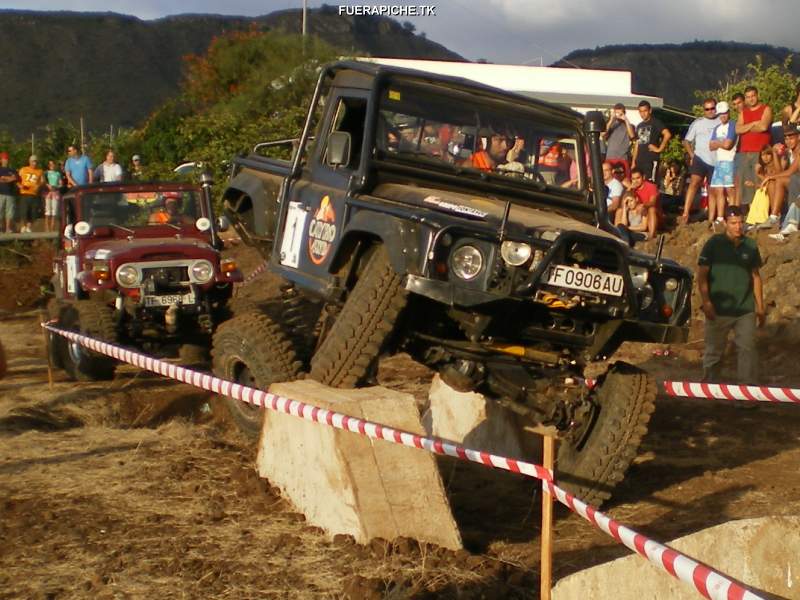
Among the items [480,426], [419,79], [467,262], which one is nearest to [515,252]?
[467,262]

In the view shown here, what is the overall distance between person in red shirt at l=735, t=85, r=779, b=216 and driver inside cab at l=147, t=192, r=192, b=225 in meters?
6.43

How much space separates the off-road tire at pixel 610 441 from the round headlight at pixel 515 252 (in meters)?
1.17

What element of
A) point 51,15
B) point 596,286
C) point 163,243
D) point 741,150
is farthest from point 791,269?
point 51,15

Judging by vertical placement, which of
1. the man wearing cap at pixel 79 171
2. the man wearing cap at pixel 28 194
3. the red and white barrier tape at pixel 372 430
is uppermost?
the red and white barrier tape at pixel 372 430

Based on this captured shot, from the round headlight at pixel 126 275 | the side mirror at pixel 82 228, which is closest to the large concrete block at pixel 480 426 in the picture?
the round headlight at pixel 126 275

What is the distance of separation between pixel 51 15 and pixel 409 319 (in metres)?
68.0

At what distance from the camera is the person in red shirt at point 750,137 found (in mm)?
13633

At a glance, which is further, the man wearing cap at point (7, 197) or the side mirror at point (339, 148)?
the man wearing cap at point (7, 197)

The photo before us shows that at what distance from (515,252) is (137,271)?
221 inches

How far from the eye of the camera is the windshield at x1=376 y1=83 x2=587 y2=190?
7078 millimetres

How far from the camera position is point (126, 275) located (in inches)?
423

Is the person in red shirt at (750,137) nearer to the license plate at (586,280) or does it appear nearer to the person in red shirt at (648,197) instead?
the person in red shirt at (648,197)

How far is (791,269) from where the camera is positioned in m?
12.7

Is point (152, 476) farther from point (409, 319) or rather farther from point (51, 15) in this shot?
point (51, 15)
